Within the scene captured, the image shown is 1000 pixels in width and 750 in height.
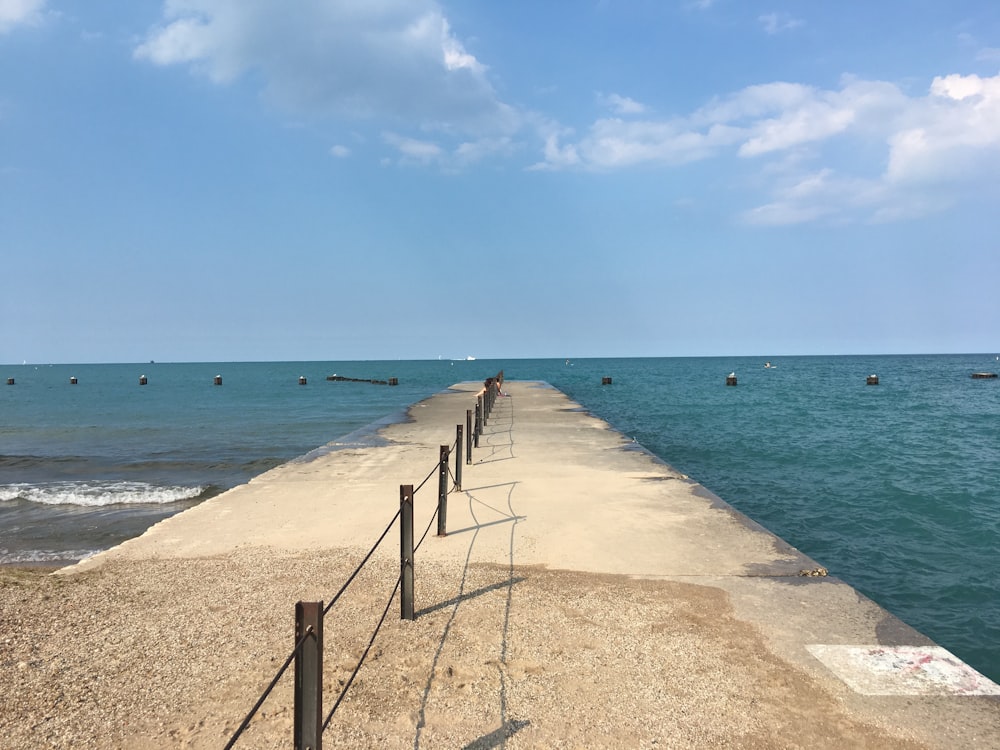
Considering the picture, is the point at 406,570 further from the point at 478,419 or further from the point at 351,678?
the point at 478,419

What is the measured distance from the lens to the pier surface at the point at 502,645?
386 cm

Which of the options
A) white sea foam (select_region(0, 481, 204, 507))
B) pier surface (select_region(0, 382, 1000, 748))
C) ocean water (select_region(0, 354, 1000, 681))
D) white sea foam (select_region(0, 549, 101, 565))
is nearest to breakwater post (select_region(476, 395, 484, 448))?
ocean water (select_region(0, 354, 1000, 681))

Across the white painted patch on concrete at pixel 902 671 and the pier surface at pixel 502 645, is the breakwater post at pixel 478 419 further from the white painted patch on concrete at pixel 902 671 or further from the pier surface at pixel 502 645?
the white painted patch on concrete at pixel 902 671

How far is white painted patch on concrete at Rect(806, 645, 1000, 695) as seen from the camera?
4270 mm

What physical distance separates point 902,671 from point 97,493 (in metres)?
14.6

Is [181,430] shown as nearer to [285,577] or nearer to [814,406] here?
[285,577]

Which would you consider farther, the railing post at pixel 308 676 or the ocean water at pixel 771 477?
the ocean water at pixel 771 477

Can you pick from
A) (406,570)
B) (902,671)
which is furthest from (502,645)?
(902,671)

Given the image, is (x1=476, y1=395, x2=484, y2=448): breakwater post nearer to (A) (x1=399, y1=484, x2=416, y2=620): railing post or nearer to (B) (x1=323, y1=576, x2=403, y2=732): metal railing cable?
(A) (x1=399, y1=484, x2=416, y2=620): railing post

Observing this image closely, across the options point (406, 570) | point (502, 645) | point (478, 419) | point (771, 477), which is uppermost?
point (478, 419)

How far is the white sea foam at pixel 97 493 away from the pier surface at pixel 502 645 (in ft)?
16.3

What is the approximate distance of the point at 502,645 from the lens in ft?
16.1

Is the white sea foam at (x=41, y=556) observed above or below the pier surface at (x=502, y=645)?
below

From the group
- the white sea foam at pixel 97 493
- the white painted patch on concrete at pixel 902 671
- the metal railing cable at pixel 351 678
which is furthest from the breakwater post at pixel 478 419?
the white painted patch on concrete at pixel 902 671
